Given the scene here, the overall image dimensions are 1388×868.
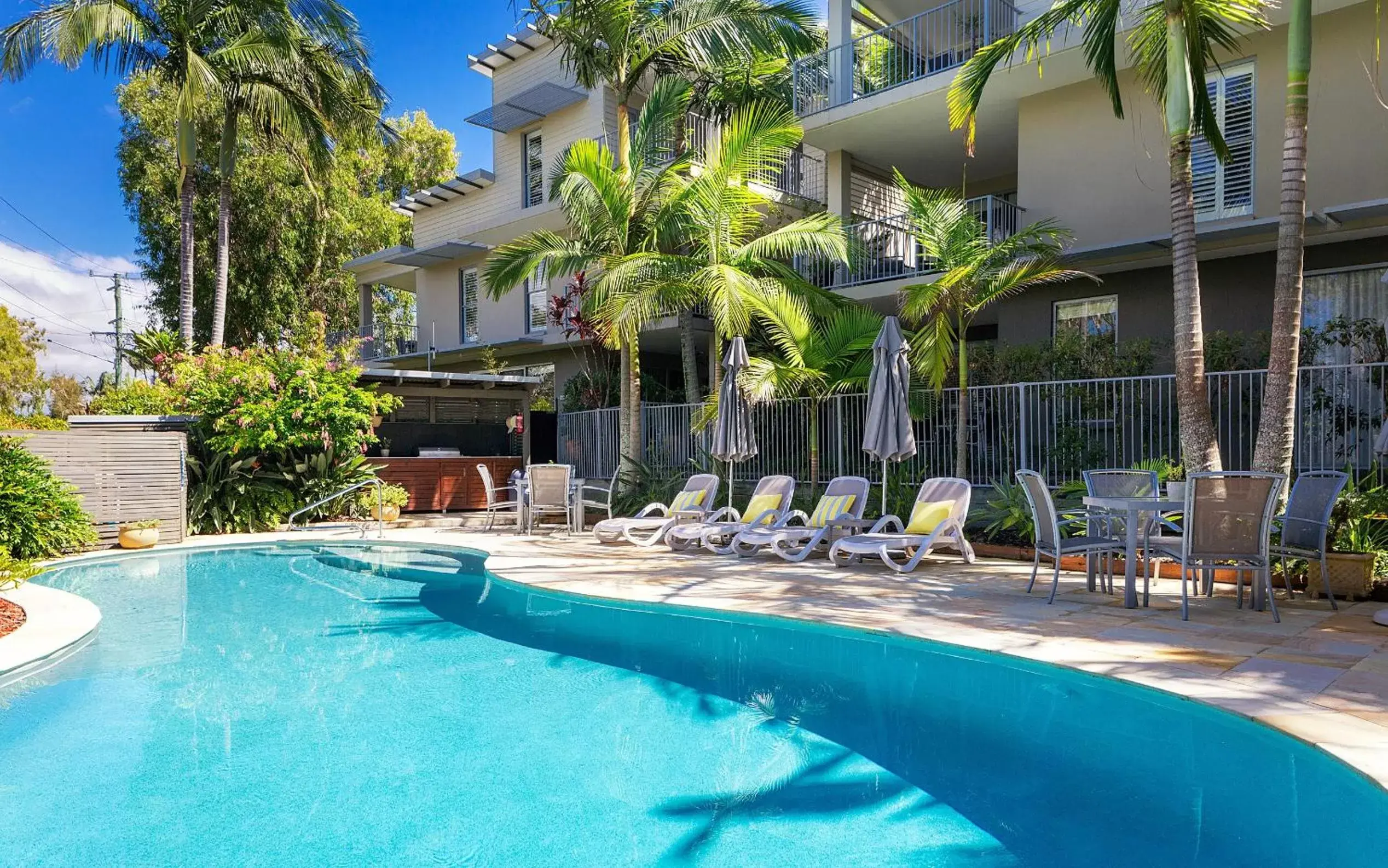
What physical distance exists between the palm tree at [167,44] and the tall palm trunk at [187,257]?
2cm

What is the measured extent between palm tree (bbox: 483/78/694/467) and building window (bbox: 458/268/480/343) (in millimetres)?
9542

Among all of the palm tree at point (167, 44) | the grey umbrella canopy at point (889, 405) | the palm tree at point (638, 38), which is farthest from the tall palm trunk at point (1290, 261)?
the palm tree at point (167, 44)

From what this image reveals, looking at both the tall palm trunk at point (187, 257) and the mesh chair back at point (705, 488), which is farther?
the tall palm trunk at point (187, 257)

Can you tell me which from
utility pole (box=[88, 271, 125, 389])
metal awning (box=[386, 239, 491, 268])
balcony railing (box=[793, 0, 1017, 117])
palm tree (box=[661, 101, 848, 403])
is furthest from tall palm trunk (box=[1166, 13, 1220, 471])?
utility pole (box=[88, 271, 125, 389])

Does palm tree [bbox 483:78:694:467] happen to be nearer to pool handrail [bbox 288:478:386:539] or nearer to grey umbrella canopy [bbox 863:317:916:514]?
grey umbrella canopy [bbox 863:317:916:514]

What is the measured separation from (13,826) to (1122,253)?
12994mm

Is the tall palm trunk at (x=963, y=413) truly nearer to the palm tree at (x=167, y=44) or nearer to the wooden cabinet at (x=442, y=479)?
the wooden cabinet at (x=442, y=479)

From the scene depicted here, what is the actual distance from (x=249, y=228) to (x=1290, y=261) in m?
28.8

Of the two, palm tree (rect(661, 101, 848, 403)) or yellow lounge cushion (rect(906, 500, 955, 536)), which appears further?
→ palm tree (rect(661, 101, 848, 403))

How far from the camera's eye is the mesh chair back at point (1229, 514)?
6121mm

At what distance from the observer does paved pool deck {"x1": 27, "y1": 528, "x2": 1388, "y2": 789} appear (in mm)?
4398

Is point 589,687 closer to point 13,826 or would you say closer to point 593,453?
point 13,826

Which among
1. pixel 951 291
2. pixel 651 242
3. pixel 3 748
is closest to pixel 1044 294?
pixel 951 291

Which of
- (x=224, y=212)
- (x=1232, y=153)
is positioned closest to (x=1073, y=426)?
(x=1232, y=153)
